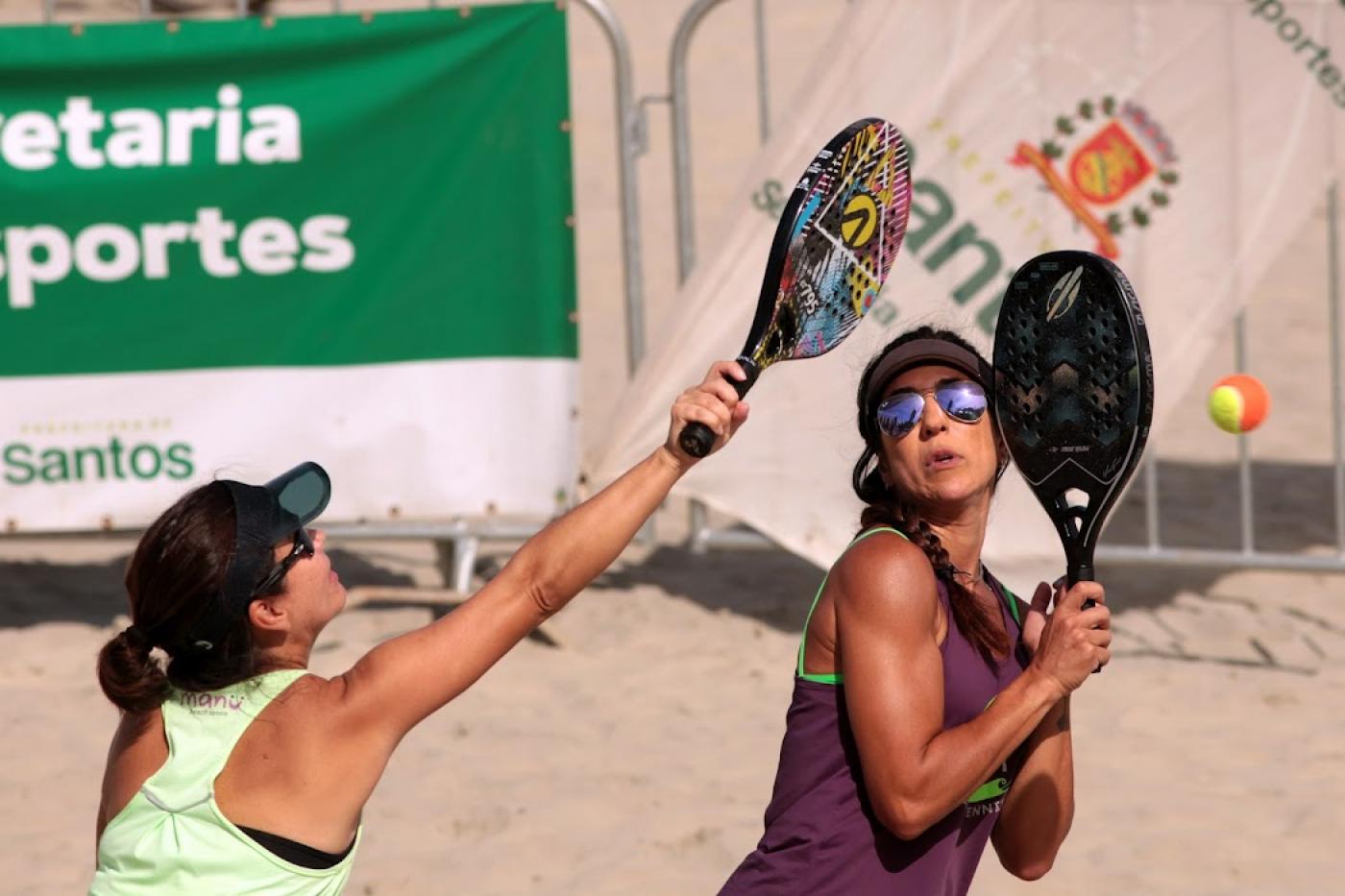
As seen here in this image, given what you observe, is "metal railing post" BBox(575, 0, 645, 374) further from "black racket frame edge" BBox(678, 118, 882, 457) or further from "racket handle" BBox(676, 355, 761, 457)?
"racket handle" BBox(676, 355, 761, 457)

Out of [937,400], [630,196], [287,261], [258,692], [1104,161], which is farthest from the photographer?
[630,196]

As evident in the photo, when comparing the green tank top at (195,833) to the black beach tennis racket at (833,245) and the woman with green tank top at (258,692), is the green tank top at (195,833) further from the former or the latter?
the black beach tennis racket at (833,245)

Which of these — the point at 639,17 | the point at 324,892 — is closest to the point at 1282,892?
the point at 324,892

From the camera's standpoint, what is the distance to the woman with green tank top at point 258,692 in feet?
6.64

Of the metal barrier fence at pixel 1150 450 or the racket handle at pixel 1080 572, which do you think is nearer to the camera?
the racket handle at pixel 1080 572

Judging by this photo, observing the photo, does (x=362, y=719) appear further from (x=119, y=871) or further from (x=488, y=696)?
(x=488, y=696)

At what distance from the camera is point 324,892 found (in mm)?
2086

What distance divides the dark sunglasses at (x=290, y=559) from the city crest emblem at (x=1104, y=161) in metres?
3.77

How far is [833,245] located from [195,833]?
106 cm

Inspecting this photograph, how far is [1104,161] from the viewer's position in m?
5.52

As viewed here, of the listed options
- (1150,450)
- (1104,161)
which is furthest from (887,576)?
(1150,450)

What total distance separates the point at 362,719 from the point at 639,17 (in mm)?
13962

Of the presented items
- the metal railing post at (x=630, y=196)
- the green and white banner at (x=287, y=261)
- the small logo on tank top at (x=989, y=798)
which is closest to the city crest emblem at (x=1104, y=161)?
the metal railing post at (x=630, y=196)

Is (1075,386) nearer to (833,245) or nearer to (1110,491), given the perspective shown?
(1110,491)
